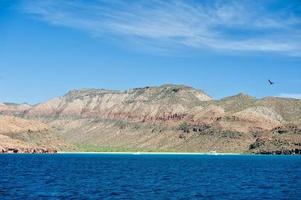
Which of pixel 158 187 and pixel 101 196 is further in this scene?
pixel 158 187

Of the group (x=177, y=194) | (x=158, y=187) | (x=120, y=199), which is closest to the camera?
(x=120, y=199)

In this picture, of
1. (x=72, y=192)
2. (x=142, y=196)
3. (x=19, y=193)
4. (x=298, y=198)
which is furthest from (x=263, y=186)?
(x=19, y=193)

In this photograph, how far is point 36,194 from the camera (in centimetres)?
8844

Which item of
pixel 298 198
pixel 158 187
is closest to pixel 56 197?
pixel 158 187

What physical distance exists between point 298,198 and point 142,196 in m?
23.6

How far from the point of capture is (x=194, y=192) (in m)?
96.6

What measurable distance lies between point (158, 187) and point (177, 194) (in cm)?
1395

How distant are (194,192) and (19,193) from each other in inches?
1113

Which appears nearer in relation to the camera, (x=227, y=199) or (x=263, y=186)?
(x=227, y=199)

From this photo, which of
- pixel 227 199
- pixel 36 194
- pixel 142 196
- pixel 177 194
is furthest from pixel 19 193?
pixel 227 199

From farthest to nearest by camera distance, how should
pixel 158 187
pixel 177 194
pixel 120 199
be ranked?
1. pixel 158 187
2. pixel 177 194
3. pixel 120 199

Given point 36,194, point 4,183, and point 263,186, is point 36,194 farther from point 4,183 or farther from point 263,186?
point 263,186

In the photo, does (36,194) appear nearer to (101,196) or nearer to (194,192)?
(101,196)

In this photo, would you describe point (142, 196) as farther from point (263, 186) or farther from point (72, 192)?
point (263, 186)
